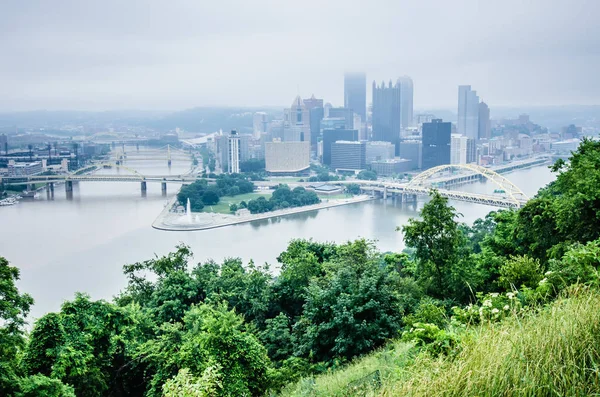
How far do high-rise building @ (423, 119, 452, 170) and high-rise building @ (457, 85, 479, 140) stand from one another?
800 centimetres

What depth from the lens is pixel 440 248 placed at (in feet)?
13.4

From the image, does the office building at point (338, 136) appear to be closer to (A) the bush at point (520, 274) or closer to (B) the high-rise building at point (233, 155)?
(B) the high-rise building at point (233, 155)

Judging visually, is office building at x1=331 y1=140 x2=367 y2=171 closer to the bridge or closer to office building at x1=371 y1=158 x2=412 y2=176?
office building at x1=371 y1=158 x2=412 y2=176

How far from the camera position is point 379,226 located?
1427 cm

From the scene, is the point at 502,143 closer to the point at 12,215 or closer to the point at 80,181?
the point at 80,181

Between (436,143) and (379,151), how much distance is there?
313 centimetres

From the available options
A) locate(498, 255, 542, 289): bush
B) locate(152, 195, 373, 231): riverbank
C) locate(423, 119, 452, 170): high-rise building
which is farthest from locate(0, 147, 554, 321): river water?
locate(423, 119, 452, 170): high-rise building

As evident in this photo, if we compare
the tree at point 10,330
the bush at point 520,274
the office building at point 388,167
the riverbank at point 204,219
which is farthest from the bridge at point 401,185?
the tree at point 10,330

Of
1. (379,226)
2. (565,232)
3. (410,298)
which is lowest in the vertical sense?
(379,226)

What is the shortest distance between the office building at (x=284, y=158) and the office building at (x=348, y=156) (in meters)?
2.20

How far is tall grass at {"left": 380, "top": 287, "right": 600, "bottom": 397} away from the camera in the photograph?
107 centimetres

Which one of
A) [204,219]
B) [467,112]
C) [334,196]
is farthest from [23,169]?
[467,112]

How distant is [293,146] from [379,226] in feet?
41.7

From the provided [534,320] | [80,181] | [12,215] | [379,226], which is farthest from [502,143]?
[534,320]
